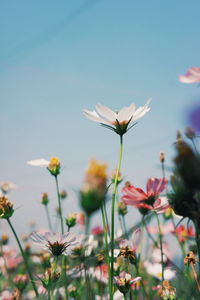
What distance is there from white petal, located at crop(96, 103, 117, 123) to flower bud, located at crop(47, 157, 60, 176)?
25 centimetres

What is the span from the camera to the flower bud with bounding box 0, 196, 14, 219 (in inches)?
31.2

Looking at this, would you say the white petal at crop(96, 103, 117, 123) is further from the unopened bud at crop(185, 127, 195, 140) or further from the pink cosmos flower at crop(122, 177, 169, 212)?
the unopened bud at crop(185, 127, 195, 140)

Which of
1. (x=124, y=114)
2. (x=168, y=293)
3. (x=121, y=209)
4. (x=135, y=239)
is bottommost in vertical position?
(x=168, y=293)

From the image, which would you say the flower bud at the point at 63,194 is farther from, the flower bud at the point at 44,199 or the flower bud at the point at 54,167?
the flower bud at the point at 54,167

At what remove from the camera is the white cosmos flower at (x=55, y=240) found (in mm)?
727

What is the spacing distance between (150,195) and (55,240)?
19cm

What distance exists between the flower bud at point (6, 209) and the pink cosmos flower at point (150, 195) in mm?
248

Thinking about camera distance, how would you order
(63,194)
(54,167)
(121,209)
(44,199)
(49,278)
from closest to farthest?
(49,278)
(54,167)
(121,209)
(44,199)
(63,194)

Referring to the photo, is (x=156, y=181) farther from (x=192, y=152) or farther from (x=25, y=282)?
(x=25, y=282)

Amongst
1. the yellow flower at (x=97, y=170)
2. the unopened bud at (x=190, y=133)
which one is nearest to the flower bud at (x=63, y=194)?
the unopened bud at (x=190, y=133)

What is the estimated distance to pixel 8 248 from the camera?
76.6 inches

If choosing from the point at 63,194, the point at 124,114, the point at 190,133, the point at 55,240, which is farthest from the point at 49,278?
the point at 63,194

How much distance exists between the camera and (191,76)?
53cm

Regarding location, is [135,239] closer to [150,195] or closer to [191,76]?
[150,195]
